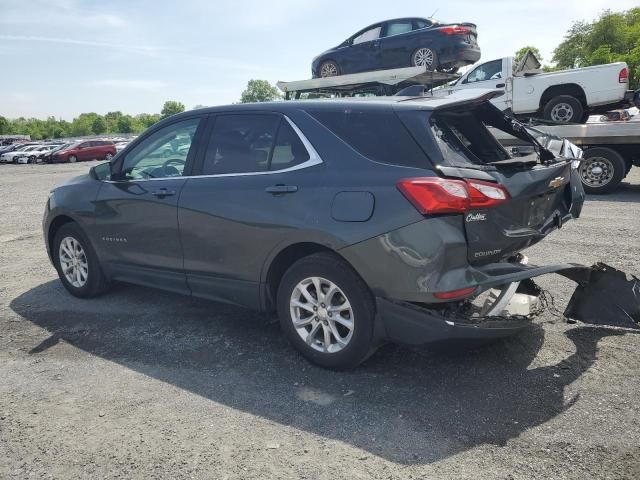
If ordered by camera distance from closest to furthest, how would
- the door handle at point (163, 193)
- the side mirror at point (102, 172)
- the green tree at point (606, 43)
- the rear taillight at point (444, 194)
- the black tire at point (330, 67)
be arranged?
the rear taillight at point (444, 194)
the door handle at point (163, 193)
the side mirror at point (102, 172)
the black tire at point (330, 67)
the green tree at point (606, 43)

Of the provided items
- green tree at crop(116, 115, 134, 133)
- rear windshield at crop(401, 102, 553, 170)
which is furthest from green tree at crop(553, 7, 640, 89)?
green tree at crop(116, 115, 134, 133)

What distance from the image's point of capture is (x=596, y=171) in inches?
408

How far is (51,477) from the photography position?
106 inches

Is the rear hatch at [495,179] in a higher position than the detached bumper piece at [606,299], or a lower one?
higher

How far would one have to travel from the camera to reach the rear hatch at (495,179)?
10.5 ft

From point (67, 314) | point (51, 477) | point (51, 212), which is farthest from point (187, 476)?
point (51, 212)

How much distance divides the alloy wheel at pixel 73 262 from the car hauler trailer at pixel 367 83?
5113 millimetres

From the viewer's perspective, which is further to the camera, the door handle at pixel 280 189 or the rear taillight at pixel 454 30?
the rear taillight at pixel 454 30

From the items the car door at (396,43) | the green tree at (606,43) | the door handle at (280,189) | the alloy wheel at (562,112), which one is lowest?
the door handle at (280,189)

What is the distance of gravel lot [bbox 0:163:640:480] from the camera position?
8.94ft

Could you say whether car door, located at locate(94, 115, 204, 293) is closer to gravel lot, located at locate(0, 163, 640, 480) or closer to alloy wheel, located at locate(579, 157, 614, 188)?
gravel lot, located at locate(0, 163, 640, 480)

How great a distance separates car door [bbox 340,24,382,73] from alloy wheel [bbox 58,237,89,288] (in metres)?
7.05

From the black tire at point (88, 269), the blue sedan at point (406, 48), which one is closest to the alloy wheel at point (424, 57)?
the blue sedan at point (406, 48)

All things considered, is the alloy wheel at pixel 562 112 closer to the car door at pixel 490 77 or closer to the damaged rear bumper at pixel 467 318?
the car door at pixel 490 77
